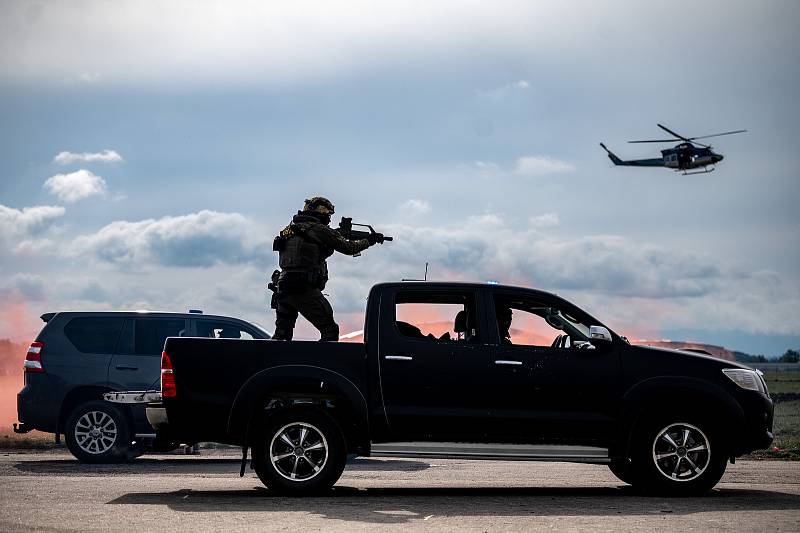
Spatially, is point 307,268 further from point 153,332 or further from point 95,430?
point 95,430

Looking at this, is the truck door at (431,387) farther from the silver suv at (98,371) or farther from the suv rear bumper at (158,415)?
the silver suv at (98,371)

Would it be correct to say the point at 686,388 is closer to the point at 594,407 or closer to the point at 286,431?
the point at 594,407

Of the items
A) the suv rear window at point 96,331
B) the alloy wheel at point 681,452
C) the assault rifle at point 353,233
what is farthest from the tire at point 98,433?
the alloy wheel at point 681,452

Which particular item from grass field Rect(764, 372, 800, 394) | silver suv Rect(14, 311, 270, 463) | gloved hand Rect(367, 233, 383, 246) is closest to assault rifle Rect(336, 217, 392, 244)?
gloved hand Rect(367, 233, 383, 246)

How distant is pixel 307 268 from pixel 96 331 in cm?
560

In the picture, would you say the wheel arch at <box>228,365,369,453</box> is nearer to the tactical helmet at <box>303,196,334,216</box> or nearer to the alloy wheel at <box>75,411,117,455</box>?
the tactical helmet at <box>303,196,334,216</box>

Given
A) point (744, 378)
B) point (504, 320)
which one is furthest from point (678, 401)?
point (504, 320)

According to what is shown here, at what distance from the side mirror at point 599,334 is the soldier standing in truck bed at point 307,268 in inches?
106

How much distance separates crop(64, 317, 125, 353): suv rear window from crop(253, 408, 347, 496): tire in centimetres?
624

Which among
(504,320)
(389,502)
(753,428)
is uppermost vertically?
(504,320)

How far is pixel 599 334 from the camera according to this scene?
10.6 m

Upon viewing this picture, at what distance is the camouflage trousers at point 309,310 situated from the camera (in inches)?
462

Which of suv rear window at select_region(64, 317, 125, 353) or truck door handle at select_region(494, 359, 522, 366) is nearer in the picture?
truck door handle at select_region(494, 359, 522, 366)

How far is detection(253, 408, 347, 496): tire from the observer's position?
10.5 meters
